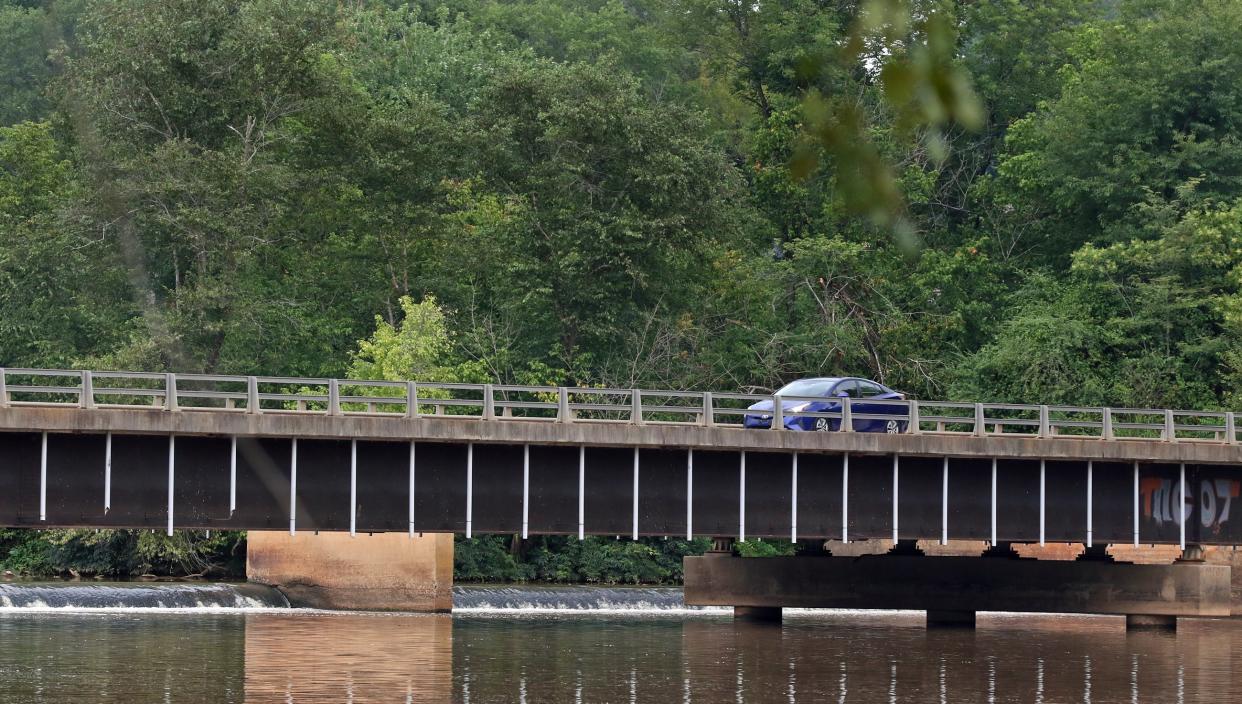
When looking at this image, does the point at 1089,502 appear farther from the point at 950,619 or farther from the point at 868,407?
the point at 950,619

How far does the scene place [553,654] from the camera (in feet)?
147

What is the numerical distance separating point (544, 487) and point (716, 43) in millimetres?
33666

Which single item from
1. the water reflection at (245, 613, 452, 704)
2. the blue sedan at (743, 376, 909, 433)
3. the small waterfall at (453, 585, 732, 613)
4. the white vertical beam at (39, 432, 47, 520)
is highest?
the blue sedan at (743, 376, 909, 433)

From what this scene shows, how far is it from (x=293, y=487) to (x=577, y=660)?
25.6ft

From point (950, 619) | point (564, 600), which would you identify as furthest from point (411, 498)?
point (564, 600)

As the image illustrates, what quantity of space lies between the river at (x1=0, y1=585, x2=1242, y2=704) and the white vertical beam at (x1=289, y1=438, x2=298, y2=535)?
3090mm

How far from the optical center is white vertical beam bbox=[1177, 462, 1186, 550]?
5185 centimetres

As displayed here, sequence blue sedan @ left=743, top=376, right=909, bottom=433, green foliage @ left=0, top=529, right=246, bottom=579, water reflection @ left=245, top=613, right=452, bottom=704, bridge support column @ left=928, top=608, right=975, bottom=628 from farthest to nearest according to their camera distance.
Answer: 1. green foliage @ left=0, top=529, right=246, bottom=579
2. bridge support column @ left=928, top=608, right=975, bottom=628
3. blue sedan @ left=743, top=376, right=909, bottom=433
4. water reflection @ left=245, top=613, right=452, bottom=704

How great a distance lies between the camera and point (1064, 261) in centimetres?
9131

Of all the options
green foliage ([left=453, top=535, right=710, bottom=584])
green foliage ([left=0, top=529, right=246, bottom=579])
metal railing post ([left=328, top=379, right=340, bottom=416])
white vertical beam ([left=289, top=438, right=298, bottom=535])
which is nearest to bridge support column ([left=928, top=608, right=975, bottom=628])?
green foliage ([left=453, top=535, right=710, bottom=584])

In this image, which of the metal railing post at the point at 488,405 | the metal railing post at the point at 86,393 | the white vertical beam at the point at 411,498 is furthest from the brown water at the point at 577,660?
the metal railing post at the point at 488,405

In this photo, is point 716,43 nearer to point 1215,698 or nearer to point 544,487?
point 544,487

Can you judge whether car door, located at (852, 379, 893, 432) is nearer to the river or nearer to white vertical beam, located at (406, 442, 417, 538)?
the river

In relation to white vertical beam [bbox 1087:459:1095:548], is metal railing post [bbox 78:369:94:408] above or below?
above
